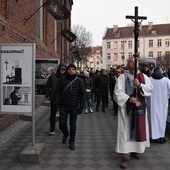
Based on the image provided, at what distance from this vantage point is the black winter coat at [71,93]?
21.2 ft

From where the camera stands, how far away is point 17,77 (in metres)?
5.68

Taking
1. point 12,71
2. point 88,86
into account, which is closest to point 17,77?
point 12,71

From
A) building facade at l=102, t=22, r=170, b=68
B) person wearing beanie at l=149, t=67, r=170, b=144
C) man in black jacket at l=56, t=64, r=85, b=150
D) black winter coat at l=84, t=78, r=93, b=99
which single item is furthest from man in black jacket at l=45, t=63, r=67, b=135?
building facade at l=102, t=22, r=170, b=68

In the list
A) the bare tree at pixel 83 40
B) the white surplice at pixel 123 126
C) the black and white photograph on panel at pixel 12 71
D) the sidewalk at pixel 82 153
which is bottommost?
the sidewalk at pixel 82 153

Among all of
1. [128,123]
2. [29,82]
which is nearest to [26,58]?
[29,82]

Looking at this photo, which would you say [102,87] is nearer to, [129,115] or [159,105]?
[159,105]

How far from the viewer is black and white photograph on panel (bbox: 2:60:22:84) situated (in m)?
5.66

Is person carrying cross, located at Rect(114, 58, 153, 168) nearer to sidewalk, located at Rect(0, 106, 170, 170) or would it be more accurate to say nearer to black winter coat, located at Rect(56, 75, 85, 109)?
sidewalk, located at Rect(0, 106, 170, 170)

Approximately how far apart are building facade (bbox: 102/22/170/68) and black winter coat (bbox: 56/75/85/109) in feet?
244

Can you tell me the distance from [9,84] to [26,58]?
630 millimetres

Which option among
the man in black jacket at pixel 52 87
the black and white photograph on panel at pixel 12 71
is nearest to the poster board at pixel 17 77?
the black and white photograph on panel at pixel 12 71

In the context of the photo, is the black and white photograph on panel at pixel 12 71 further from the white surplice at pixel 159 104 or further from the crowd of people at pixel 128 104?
the white surplice at pixel 159 104

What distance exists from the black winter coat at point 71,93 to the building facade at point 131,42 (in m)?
74.5

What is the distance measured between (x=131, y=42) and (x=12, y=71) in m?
81.4
